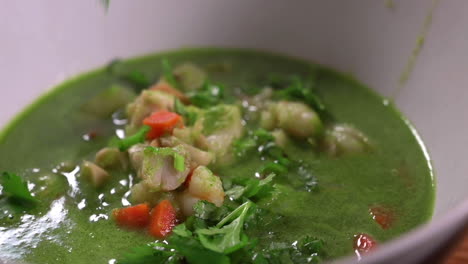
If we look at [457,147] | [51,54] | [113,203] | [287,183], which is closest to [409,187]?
[457,147]

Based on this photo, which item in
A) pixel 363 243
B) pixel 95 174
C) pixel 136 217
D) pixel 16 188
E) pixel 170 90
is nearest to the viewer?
pixel 363 243

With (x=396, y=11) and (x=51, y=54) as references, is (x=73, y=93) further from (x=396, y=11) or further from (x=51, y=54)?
(x=396, y=11)

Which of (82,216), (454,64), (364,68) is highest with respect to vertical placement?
(454,64)

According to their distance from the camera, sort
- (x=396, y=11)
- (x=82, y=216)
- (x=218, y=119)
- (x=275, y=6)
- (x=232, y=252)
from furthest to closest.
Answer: (x=275, y=6) → (x=396, y=11) → (x=218, y=119) → (x=82, y=216) → (x=232, y=252)

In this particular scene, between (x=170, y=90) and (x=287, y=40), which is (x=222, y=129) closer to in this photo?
(x=170, y=90)

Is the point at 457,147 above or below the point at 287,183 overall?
above

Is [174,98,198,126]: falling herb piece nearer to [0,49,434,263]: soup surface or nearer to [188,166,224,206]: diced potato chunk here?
[0,49,434,263]: soup surface

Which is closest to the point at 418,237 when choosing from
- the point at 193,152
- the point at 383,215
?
the point at 383,215
